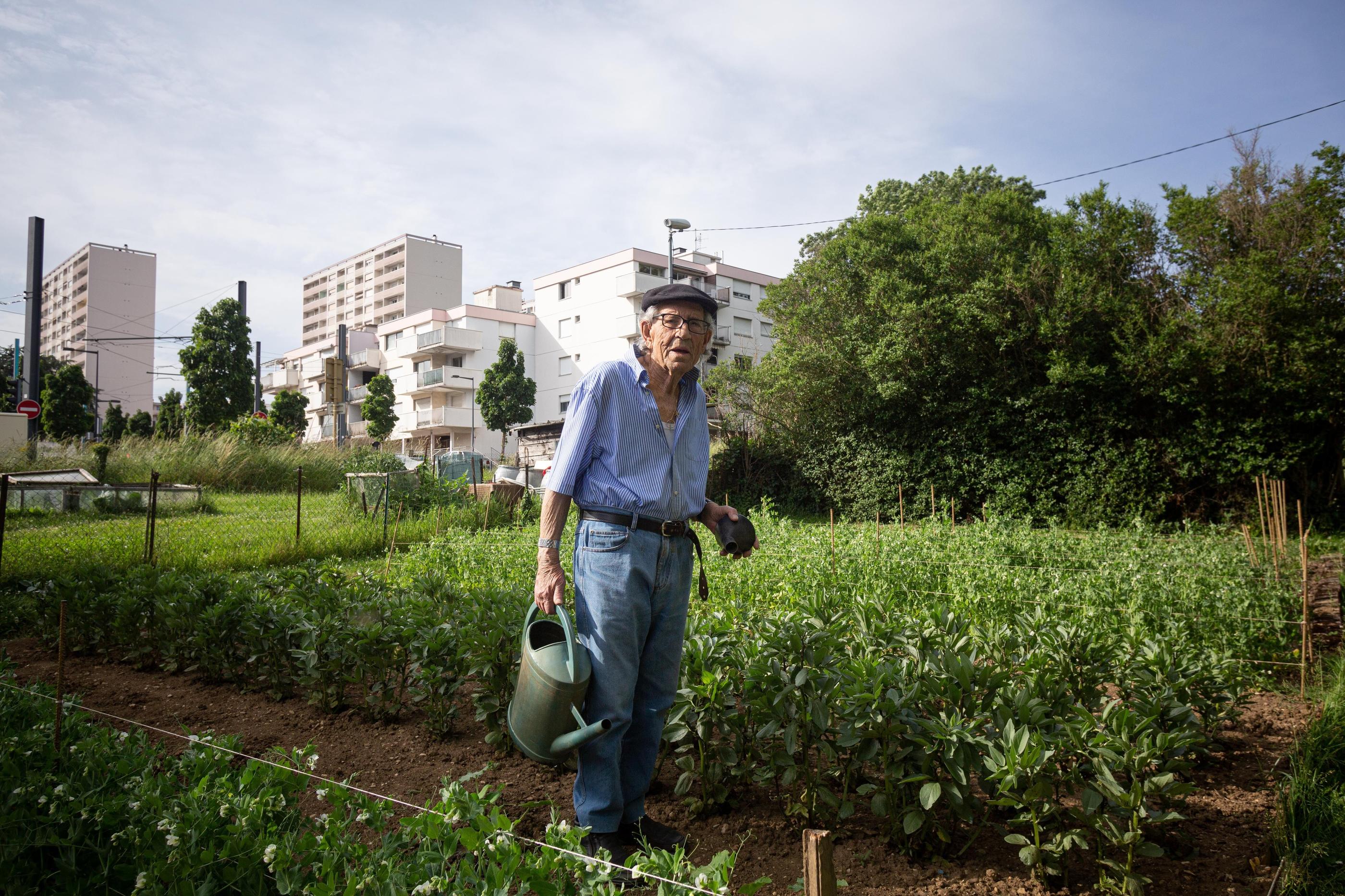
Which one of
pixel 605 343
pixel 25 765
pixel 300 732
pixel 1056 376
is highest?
pixel 605 343

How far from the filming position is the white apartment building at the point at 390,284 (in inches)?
2430

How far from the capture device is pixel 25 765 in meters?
2.59

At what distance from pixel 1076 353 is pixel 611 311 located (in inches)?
1161

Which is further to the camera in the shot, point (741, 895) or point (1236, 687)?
point (1236, 687)

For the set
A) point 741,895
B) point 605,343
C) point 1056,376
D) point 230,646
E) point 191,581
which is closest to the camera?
point 741,895

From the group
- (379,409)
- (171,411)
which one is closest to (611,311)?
(379,409)

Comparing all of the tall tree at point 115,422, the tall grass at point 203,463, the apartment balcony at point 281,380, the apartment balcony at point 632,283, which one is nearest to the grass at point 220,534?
the tall grass at point 203,463

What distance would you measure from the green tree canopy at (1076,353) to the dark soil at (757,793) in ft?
31.5

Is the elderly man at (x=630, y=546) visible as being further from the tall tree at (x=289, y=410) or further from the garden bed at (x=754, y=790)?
the tall tree at (x=289, y=410)

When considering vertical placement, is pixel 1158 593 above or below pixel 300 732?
above

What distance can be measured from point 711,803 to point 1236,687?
2.20 meters

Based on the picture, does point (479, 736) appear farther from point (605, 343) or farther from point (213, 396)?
point (605, 343)

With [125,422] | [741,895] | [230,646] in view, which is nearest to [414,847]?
[741,895]

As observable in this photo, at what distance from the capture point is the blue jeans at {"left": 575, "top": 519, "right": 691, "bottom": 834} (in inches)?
99.6
